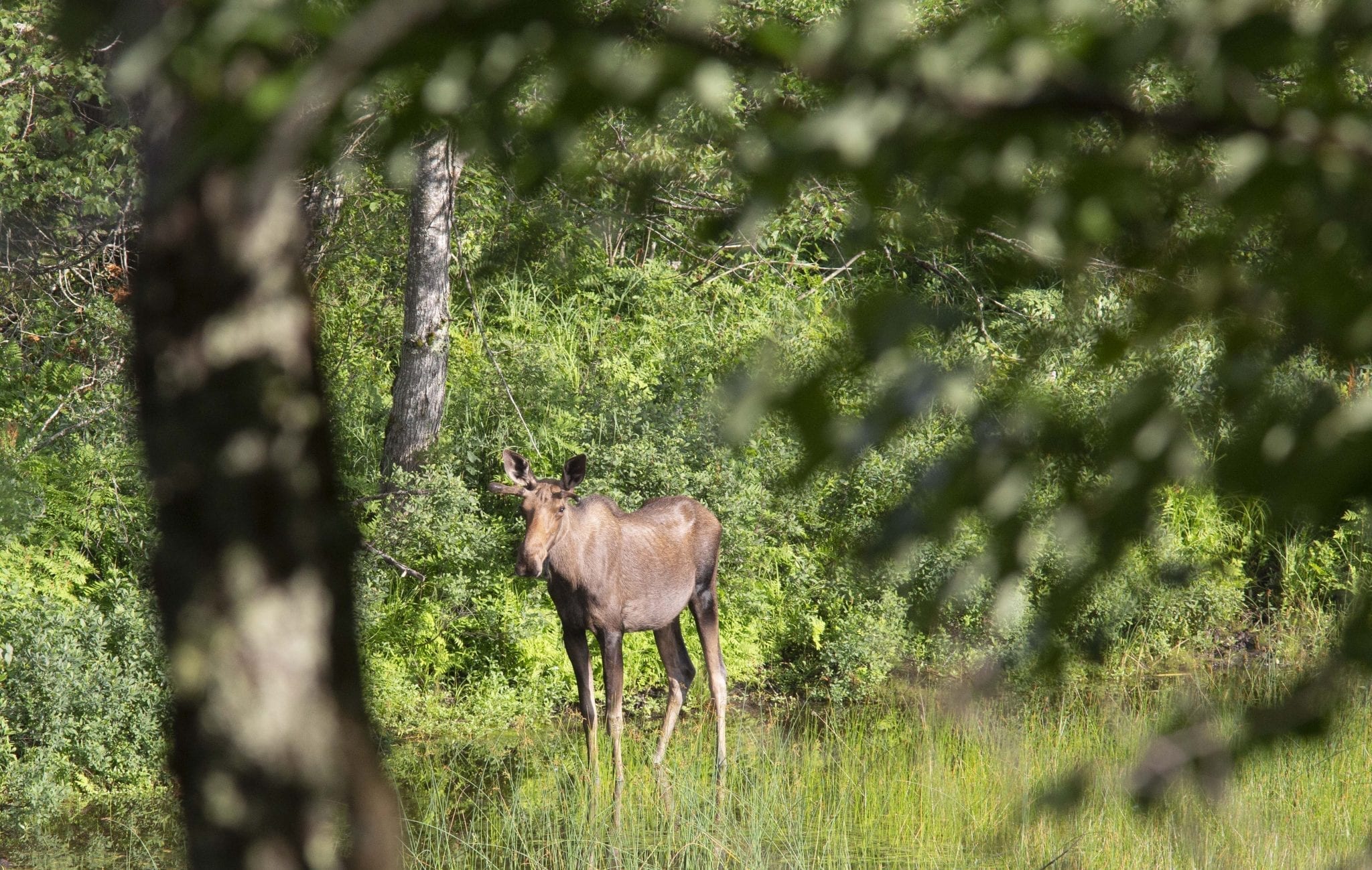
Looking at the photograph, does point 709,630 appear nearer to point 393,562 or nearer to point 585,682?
point 585,682

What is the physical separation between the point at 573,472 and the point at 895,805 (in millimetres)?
2317

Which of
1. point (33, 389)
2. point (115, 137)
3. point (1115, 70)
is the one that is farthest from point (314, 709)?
point (33, 389)

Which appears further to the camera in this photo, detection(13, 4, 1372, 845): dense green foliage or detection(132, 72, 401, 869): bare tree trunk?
detection(132, 72, 401, 869): bare tree trunk

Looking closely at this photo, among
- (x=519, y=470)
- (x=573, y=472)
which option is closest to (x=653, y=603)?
(x=573, y=472)

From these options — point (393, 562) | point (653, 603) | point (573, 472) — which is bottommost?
point (653, 603)

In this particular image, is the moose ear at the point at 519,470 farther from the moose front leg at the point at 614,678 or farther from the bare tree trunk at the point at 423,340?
the bare tree trunk at the point at 423,340

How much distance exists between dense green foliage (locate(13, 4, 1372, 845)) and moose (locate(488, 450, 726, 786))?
3.10ft

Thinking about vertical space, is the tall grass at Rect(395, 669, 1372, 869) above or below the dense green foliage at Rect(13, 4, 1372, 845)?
below

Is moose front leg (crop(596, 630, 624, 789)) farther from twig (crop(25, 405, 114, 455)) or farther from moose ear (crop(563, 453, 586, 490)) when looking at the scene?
twig (crop(25, 405, 114, 455))

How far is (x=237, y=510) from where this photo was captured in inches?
53.9

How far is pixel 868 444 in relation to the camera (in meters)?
1.15

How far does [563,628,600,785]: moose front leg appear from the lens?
23.7 ft

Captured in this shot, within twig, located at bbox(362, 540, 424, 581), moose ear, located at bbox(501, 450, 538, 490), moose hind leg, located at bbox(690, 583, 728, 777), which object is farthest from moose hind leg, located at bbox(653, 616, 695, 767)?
twig, located at bbox(362, 540, 424, 581)

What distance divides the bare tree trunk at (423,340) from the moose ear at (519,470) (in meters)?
3.07
